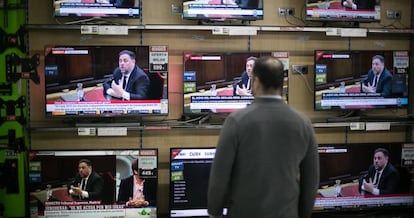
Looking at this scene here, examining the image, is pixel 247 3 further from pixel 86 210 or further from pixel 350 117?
pixel 86 210

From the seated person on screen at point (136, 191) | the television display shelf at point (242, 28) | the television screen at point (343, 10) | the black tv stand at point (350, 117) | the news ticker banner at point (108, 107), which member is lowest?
the seated person on screen at point (136, 191)

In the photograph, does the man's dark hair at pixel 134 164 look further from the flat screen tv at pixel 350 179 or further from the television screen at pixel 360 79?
the television screen at pixel 360 79

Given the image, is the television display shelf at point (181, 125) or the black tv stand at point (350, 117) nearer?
the television display shelf at point (181, 125)

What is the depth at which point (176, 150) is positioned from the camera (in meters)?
3.67

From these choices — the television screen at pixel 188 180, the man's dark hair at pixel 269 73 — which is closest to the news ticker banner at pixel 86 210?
the television screen at pixel 188 180

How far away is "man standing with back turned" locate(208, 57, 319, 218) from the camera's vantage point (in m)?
2.30

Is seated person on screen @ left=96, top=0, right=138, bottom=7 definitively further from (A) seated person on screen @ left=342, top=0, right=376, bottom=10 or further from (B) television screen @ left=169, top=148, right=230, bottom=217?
(A) seated person on screen @ left=342, top=0, right=376, bottom=10

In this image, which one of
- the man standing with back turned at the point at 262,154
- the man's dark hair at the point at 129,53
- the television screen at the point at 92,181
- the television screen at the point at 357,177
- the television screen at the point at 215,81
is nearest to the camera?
the man standing with back turned at the point at 262,154

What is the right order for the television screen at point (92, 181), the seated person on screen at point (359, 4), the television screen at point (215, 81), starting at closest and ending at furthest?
the television screen at point (92, 181) < the television screen at point (215, 81) < the seated person on screen at point (359, 4)

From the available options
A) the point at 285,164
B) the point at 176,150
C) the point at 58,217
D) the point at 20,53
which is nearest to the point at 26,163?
the point at 58,217

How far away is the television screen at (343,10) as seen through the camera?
3.95 metres

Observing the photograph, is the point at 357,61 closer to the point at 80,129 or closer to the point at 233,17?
the point at 233,17

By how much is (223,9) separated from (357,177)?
5.76 ft

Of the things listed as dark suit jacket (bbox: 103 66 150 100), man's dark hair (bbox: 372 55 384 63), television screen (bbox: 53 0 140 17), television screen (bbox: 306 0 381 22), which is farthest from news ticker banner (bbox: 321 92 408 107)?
television screen (bbox: 53 0 140 17)
